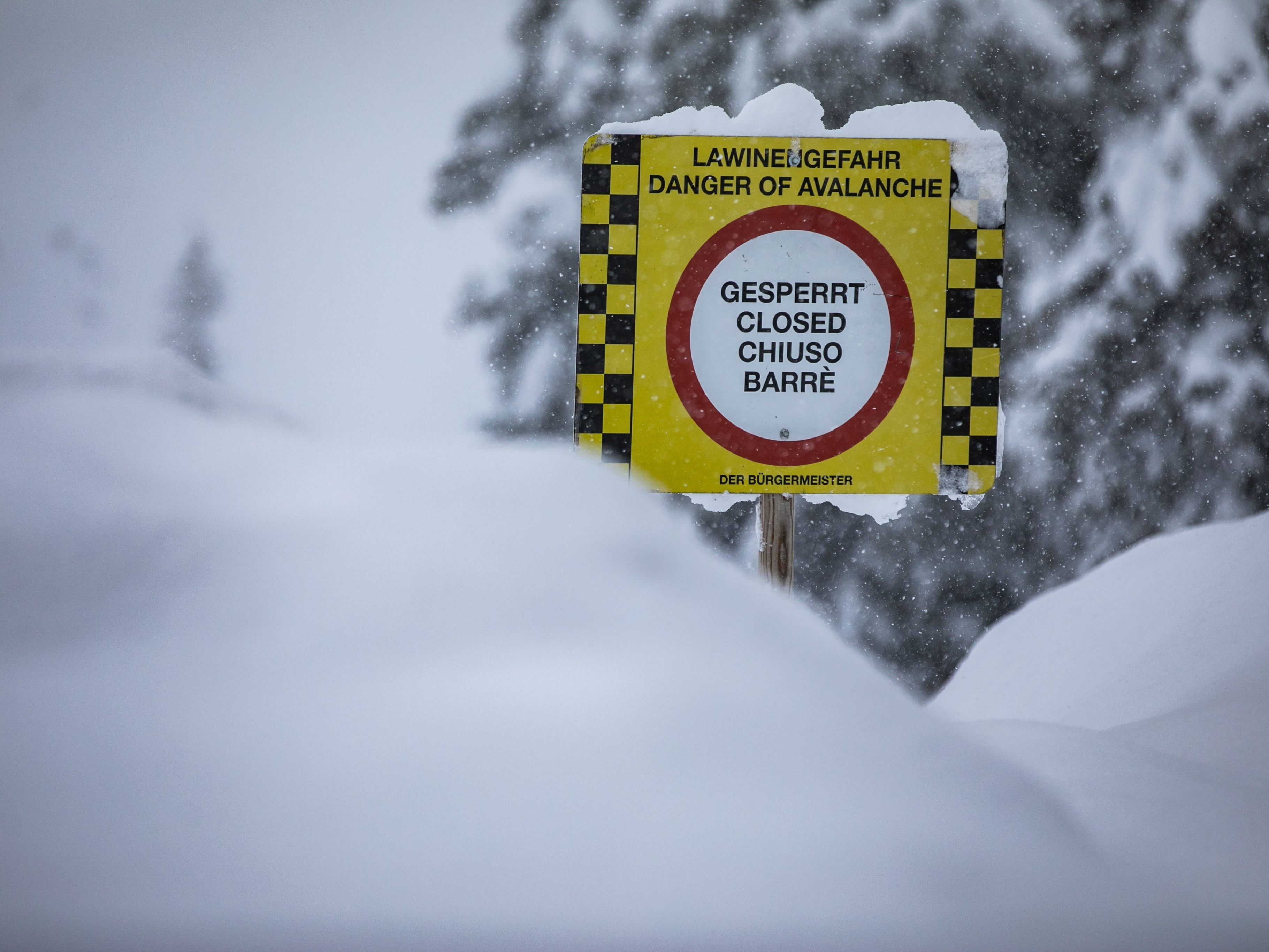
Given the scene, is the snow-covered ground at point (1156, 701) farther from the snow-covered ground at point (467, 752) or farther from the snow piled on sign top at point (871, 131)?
the snow piled on sign top at point (871, 131)

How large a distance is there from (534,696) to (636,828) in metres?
0.12

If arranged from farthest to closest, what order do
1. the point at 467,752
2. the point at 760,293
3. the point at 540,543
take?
the point at 760,293 → the point at 540,543 → the point at 467,752

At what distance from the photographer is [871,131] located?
1.29m

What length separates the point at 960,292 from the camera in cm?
125

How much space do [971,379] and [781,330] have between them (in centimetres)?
25

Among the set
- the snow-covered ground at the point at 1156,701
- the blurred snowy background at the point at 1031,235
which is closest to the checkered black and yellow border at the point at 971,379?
the snow-covered ground at the point at 1156,701

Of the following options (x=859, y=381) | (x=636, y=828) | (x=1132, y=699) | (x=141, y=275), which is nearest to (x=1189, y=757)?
(x=1132, y=699)

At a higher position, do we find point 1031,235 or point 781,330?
point 1031,235

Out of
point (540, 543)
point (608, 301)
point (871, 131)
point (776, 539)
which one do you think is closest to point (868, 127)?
point (871, 131)

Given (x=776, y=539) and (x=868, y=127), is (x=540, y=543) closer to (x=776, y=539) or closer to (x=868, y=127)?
(x=776, y=539)

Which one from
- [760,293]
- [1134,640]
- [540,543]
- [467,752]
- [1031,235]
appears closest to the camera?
[467,752]

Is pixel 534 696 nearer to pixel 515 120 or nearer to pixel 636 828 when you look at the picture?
pixel 636 828

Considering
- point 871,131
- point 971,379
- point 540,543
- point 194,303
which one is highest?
point 871,131

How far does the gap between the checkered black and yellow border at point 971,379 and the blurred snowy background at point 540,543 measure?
32 centimetres
